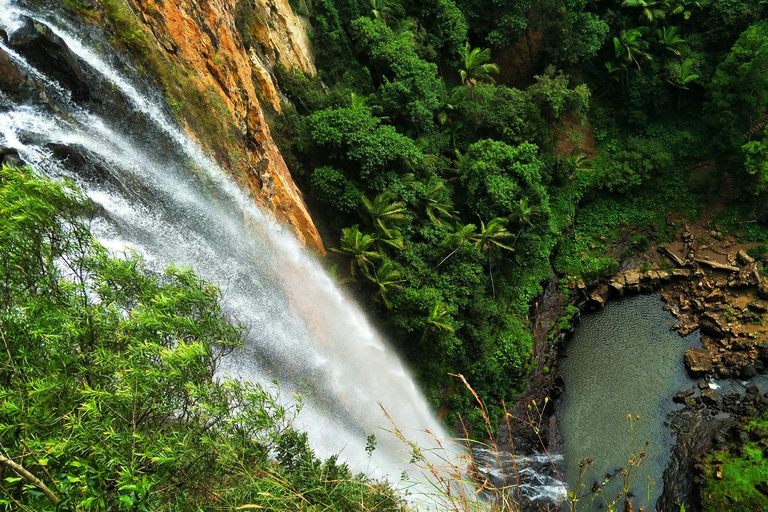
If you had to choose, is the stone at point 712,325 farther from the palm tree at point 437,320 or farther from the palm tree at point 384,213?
the palm tree at point 384,213

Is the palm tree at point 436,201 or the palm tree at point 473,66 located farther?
the palm tree at point 473,66

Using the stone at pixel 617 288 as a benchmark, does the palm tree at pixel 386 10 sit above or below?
above

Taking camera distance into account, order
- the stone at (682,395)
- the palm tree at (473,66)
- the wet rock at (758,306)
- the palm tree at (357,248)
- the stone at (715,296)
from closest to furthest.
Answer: the palm tree at (357,248)
the stone at (682,395)
the wet rock at (758,306)
the stone at (715,296)
the palm tree at (473,66)

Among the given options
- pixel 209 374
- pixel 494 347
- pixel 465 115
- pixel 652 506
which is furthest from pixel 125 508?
pixel 465 115

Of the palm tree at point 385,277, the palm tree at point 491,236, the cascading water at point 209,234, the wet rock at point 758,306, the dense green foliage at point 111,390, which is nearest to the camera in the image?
the dense green foliage at point 111,390

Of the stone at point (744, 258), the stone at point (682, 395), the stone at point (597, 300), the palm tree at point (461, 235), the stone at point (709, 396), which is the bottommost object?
the stone at point (709, 396)

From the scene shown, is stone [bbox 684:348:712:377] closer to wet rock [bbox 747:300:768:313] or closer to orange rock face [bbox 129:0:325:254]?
wet rock [bbox 747:300:768:313]

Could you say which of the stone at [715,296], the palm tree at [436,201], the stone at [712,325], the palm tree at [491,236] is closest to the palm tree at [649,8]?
the stone at [715,296]
